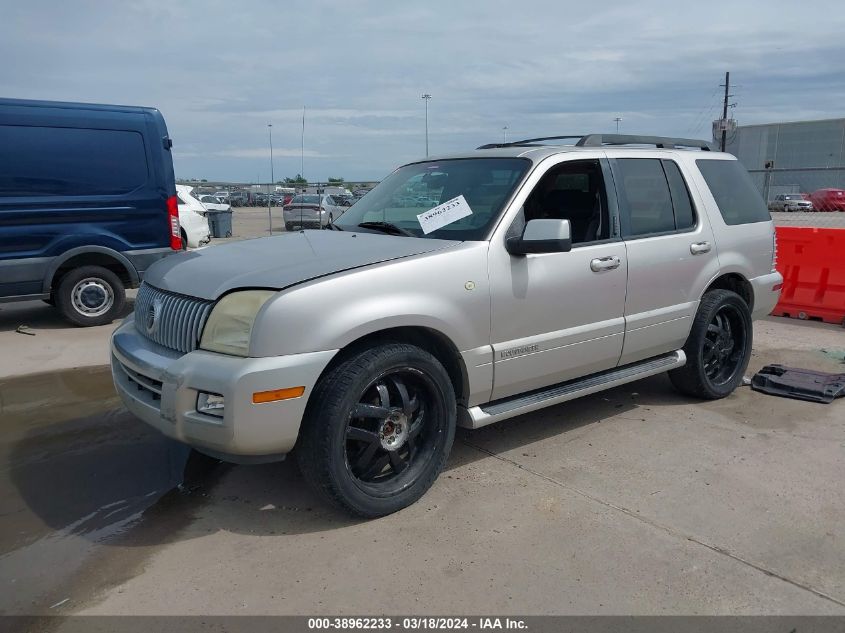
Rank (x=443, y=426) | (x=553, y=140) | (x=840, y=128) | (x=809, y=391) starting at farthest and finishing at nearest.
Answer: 1. (x=840, y=128)
2. (x=809, y=391)
3. (x=553, y=140)
4. (x=443, y=426)

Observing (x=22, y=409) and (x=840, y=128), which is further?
(x=840, y=128)

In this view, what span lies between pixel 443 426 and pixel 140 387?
5.21ft

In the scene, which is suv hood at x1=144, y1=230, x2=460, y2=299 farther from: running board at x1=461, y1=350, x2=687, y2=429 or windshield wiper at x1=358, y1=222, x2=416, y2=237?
running board at x1=461, y1=350, x2=687, y2=429

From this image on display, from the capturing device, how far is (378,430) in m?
3.43

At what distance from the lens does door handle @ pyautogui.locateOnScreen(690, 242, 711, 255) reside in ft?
16.1

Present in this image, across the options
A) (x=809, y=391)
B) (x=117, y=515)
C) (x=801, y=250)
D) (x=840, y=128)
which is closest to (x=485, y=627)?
(x=117, y=515)

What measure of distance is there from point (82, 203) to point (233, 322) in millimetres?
5597

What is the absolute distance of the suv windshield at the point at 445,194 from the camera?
13.0 feet

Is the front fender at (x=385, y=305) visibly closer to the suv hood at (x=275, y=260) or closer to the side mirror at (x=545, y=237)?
the suv hood at (x=275, y=260)

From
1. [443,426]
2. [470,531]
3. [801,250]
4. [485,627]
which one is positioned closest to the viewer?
[485,627]

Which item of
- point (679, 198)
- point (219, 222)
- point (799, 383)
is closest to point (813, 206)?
point (219, 222)

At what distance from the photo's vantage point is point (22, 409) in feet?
17.0

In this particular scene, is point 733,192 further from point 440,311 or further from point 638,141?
point 440,311

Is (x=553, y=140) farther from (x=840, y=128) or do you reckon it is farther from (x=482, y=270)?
(x=840, y=128)
